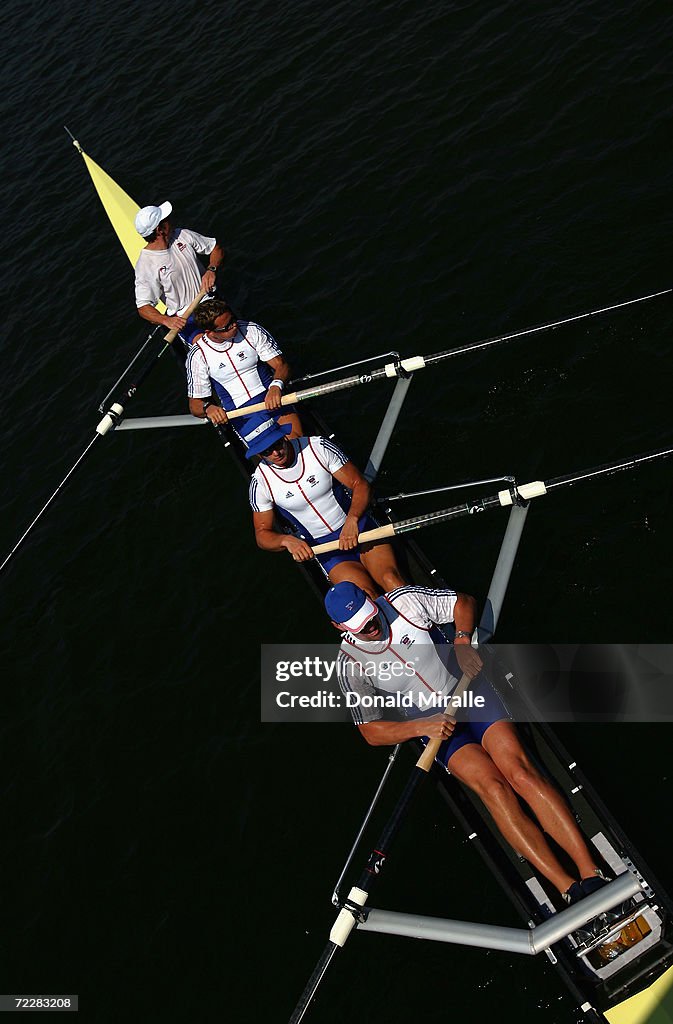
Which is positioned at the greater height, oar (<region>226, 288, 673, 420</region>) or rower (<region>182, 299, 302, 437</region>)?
rower (<region>182, 299, 302, 437</region>)

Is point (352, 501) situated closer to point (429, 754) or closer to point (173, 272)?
point (429, 754)

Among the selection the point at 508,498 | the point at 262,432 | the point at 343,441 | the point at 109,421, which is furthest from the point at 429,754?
the point at 109,421

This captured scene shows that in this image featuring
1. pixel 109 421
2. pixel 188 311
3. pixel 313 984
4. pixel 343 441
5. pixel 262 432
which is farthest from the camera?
pixel 188 311

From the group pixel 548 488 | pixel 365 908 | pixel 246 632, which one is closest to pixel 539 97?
pixel 548 488

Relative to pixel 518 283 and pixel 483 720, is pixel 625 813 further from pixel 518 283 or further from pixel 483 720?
pixel 518 283

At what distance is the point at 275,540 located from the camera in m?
10.0

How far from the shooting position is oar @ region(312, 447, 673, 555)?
8891mm

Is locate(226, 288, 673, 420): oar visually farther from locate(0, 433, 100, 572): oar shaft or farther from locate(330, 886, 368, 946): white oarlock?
locate(330, 886, 368, 946): white oarlock

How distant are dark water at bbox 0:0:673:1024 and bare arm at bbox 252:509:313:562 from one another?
4.84 ft

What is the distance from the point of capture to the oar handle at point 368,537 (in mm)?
9617

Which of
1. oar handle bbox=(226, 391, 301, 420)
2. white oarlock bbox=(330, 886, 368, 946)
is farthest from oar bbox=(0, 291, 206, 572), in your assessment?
white oarlock bbox=(330, 886, 368, 946)

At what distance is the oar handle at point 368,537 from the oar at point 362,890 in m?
2.23

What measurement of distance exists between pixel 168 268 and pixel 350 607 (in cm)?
815

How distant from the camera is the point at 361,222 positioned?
1619cm
